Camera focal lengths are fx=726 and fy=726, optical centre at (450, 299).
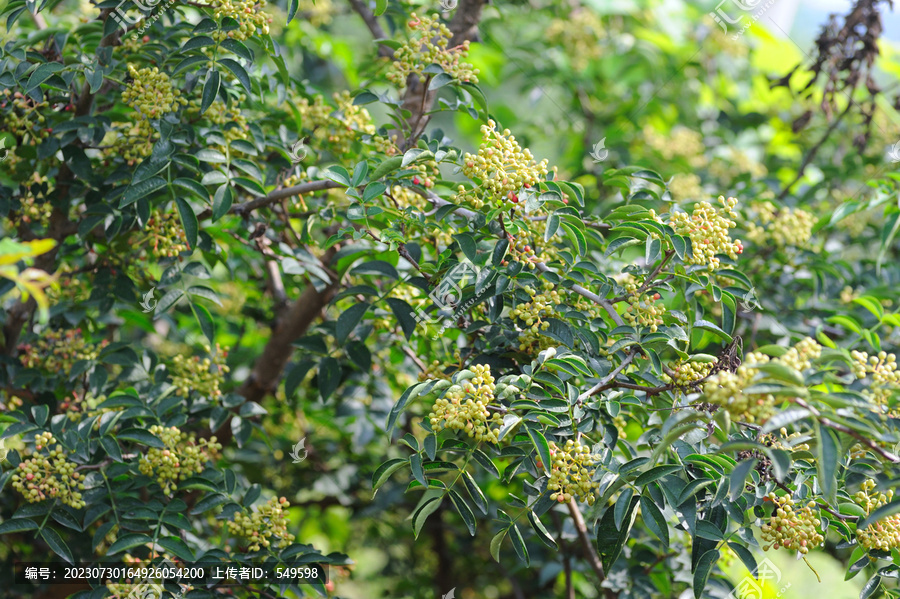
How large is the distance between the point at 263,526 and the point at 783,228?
1664 millimetres

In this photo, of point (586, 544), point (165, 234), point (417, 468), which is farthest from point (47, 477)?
point (586, 544)

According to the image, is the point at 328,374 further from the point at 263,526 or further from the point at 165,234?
the point at 165,234

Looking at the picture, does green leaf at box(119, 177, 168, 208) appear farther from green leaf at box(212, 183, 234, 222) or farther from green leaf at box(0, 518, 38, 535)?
green leaf at box(0, 518, 38, 535)

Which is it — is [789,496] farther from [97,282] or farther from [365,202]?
[97,282]

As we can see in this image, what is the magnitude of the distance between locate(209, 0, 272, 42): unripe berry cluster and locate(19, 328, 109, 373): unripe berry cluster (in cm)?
89

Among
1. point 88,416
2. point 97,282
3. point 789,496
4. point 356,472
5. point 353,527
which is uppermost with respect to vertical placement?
point 789,496

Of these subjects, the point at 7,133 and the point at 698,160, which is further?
the point at 698,160

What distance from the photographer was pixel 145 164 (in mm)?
1610

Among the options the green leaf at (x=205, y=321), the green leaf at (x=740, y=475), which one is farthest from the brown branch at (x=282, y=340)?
the green leaf at (x=740, y=475)

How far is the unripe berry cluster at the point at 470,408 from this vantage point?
126cm

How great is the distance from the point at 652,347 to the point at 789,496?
0.37 metres

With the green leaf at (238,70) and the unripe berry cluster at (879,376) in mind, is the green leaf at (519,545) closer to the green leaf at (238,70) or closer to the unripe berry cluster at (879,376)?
the unripe berry cluster at (879,376)

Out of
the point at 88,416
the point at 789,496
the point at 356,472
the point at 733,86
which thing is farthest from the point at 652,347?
the point at 733,86

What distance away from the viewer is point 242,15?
156 centimetres
